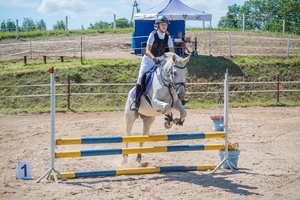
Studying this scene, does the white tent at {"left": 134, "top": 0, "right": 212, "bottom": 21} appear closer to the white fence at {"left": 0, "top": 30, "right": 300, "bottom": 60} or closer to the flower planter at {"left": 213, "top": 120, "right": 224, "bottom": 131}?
the white fence at {"left": 0, "top": 30, "right": 300, "bottom": 60}

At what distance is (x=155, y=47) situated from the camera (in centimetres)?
864

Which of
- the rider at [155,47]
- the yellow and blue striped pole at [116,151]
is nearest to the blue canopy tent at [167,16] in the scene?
the rider at [155,47]

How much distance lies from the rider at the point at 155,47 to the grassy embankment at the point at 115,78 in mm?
8635

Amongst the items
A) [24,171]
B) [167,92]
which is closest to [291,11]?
[167,92]

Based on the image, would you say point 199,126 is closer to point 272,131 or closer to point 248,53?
point 272,131

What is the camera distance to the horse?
7641 millimetres

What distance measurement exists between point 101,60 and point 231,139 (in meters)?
11.3

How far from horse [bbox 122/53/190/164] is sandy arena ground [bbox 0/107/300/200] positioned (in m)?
1.17

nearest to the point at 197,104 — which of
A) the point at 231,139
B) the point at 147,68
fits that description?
the point at 231,139

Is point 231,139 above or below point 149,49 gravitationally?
below

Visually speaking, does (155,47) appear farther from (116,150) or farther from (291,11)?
(291,11)

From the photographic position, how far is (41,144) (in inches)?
443

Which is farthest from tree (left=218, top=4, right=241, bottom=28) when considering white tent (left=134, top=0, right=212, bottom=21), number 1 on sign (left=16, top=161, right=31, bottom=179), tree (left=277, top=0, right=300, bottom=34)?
number 1 on sign (left=16, top=161, right=31, bottom=179)

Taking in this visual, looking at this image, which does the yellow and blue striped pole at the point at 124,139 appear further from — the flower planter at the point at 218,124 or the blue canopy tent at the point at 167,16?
the blue canopy tent at the point at 167,16
